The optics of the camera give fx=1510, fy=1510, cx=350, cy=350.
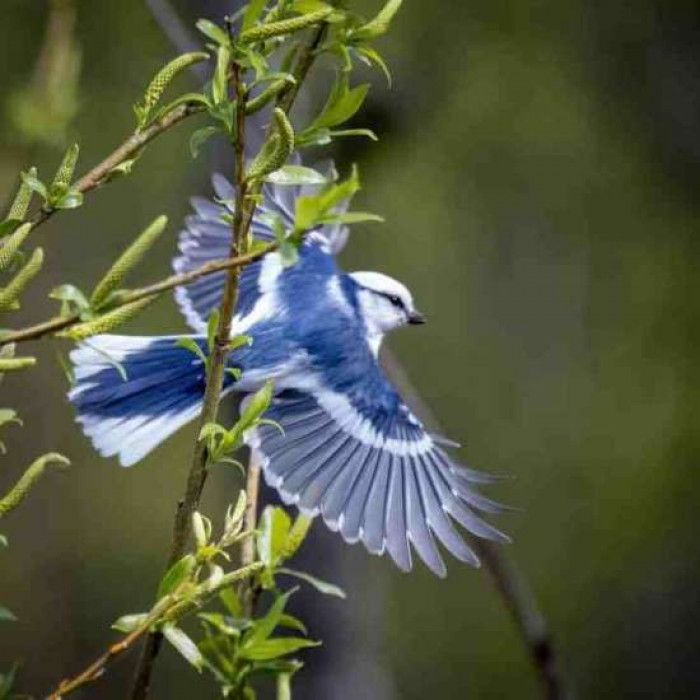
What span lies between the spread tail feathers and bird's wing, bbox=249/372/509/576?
14 centimetres

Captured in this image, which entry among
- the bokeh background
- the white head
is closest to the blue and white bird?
the white head

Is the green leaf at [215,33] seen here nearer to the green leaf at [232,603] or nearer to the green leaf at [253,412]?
the green leaf at [253,412]

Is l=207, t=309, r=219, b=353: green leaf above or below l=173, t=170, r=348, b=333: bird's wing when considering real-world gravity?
below

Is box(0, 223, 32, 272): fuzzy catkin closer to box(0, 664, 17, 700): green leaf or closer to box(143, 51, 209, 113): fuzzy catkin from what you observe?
box(143, 51, 209, 113): fuzzy catkin

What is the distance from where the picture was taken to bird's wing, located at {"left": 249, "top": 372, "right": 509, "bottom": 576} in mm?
1924

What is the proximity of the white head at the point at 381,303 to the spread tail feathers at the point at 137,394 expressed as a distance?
35 cm

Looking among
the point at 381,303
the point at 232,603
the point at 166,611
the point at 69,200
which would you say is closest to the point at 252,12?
the point at 69,200

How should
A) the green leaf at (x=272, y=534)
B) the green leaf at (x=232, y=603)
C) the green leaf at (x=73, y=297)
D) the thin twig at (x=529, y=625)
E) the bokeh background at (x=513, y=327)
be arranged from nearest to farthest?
the green leaf at (x=73, y=297) → the green leaf at (x=272, y=534) → the green leaf at (x=232, y=603) → the thin twig at (x=529, y=625) → the bokeh background at (x=513, y=327)

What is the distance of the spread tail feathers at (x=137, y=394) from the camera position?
6.63 feet

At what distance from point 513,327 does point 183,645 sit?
14.6 feet

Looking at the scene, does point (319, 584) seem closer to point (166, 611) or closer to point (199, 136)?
point (166, 611)

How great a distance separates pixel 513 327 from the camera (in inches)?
211

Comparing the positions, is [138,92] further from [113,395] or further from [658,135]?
[113,395]

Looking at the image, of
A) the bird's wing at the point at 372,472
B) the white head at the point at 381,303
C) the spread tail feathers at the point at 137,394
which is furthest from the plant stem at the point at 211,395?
the white head at the point at 381,303
